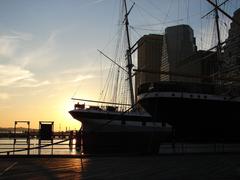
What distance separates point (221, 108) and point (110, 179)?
1125 inches

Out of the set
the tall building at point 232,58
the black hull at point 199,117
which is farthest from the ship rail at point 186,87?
the tall building at point 232,58

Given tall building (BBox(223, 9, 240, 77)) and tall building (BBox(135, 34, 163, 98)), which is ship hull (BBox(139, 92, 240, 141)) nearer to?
tall building (BBox(223, 9, 240, 77))

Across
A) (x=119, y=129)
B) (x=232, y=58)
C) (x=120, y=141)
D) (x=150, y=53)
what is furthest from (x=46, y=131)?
(x=150, y=53)

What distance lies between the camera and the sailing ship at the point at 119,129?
22375 mm

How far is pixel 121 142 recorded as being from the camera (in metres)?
22.7

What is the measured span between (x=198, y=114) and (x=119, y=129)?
29.1 feet

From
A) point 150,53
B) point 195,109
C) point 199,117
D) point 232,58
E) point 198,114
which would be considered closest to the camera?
point 195,109

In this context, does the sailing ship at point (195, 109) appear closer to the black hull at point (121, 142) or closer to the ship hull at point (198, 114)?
the ship hull at point (198, 114)

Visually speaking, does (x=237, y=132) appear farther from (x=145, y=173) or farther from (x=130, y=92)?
(x=145, y=173)

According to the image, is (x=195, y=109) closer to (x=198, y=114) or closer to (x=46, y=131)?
(x=198, y=114)

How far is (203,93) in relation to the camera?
37375 mm

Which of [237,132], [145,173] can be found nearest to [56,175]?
[145,173]

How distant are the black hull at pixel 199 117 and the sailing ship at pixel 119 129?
1.67m

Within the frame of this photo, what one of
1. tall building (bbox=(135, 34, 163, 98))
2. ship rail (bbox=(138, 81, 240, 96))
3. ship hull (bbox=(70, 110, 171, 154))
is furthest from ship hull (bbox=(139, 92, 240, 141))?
tall building (bbox=(135, 34, 163, 98))
